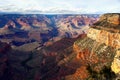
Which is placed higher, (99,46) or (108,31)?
(108,31)

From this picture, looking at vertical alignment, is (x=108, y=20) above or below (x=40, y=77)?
above

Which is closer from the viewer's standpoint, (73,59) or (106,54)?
(106,54)

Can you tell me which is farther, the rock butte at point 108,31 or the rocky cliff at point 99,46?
the rock butte at point 108,31

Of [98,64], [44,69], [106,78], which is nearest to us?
[106,78]

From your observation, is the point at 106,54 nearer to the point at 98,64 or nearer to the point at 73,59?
the point at 98,64

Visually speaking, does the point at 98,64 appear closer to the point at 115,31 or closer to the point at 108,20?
the point at 115,31

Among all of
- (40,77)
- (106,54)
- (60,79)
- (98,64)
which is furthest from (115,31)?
(40,77)

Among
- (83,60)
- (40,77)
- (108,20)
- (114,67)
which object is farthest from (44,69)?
(114,67)

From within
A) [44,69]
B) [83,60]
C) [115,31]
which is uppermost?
[115,31]

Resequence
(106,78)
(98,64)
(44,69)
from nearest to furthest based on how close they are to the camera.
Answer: (106,78) → (98,64) → (44,69)

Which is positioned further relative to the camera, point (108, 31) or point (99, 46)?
point (99, 46)

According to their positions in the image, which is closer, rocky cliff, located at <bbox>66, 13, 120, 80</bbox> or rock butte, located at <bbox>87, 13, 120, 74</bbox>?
rocky cliff, located at <bbox>66, 13, 120, 80</bbox>
